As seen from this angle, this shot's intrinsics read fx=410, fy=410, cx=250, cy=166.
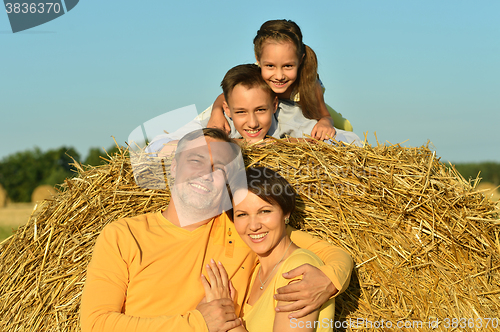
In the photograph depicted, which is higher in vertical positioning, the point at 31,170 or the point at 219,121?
the point at 219,121

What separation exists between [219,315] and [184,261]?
457 mm

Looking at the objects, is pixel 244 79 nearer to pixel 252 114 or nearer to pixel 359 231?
pixel 252 114

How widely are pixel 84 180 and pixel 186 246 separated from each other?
1.29 m

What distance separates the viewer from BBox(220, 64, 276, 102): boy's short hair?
3.78 meters

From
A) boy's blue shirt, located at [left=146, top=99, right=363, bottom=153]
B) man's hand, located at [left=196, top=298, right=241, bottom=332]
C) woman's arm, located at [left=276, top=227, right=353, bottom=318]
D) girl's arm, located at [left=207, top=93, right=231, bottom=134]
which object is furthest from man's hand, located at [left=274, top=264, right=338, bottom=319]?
girl's arm, located at [left=207, top=93, right=231, bottom=134]

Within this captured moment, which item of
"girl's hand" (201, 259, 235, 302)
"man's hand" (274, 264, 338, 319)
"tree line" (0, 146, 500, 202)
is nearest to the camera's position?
"man's hand" (274, 264, 338, 319)

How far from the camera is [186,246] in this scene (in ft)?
8.87

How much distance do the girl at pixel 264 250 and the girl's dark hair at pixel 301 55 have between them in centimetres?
154

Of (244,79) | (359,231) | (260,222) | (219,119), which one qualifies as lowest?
(359,231)

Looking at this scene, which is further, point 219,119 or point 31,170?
point 31,170

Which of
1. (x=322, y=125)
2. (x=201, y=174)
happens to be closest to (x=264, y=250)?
(x=201, y=174)

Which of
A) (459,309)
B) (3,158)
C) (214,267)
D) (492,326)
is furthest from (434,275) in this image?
(3,158)

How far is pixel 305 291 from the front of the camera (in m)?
2.23

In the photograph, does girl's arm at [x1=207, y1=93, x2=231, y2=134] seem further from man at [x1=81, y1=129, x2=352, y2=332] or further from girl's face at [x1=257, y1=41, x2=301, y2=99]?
man at [x1=81, y1=129, x2=352, y2=332]
